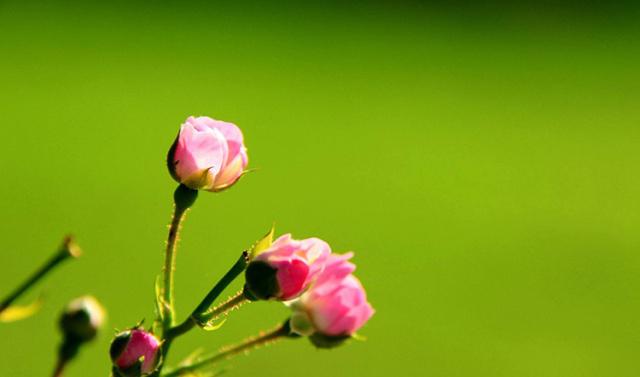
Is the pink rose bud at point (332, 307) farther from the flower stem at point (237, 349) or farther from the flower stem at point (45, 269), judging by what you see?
the flower stem at point (45, 269)

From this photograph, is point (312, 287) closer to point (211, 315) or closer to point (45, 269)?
point (211, 315)

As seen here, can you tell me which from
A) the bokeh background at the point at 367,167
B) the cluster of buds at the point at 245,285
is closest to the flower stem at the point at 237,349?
the cluster of buds at the point at 245,285

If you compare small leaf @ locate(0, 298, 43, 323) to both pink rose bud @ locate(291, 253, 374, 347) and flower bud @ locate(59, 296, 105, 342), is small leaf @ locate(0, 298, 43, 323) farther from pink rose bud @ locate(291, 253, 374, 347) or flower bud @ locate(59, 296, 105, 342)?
pink rose bud @ locate(291, 253, 374, 347)

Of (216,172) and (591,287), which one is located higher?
(216,172)

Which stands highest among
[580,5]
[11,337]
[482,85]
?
[580,5]

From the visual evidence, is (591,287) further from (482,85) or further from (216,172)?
(216,172)

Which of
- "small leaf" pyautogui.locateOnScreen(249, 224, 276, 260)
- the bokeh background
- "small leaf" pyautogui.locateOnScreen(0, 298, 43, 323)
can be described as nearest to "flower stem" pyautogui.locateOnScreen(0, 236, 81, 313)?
"small leaf" pyautogui.locateOnScreen(0, 298, 43, 323)

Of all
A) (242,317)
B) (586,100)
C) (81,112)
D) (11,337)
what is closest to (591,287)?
(242,317)
